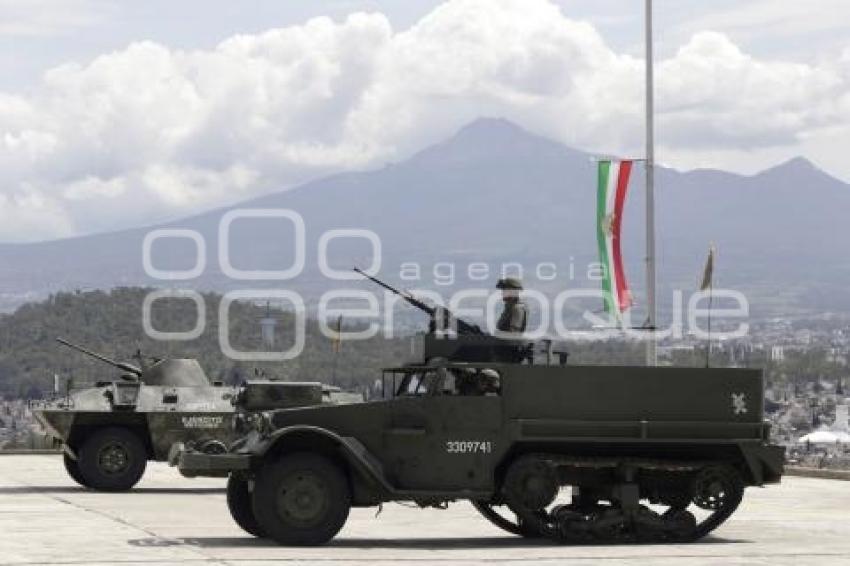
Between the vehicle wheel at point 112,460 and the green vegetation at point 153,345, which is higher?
the green vegetation at point 153,345

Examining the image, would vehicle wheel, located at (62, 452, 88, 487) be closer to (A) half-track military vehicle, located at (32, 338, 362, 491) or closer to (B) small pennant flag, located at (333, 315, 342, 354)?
(A) half-track military vehicle, located at (32, 338, 362, 491)

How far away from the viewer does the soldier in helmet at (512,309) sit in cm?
2277

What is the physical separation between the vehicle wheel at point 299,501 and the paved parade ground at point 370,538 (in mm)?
224

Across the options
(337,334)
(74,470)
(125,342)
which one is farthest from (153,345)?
(74,470)

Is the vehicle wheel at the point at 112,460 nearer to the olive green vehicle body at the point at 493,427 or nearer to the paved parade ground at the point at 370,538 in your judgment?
the paved parade ground at the point at 370,538

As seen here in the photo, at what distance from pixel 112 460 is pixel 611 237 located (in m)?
10.8

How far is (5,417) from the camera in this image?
106 metres

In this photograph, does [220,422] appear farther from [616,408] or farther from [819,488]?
[616,408]

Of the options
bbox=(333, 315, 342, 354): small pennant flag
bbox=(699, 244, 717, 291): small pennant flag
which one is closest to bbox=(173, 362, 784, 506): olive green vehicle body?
bbox=(699, 244, 717, 291): small pennant flag

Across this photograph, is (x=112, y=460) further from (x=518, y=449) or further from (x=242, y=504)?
(x=518, y=449)

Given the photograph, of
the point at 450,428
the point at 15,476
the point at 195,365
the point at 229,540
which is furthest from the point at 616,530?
the point at 15,476

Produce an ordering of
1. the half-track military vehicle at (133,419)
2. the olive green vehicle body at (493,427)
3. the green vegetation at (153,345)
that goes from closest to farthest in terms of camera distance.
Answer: the olive green vehicle body at (493,427) < the half-track military vehicle at (133,419) < the green vegetation at (153,345)

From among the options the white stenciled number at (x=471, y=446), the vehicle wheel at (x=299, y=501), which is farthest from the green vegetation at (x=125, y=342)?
the vehicle wheel at (x=299, y=501)

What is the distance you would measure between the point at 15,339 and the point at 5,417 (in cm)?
5568
